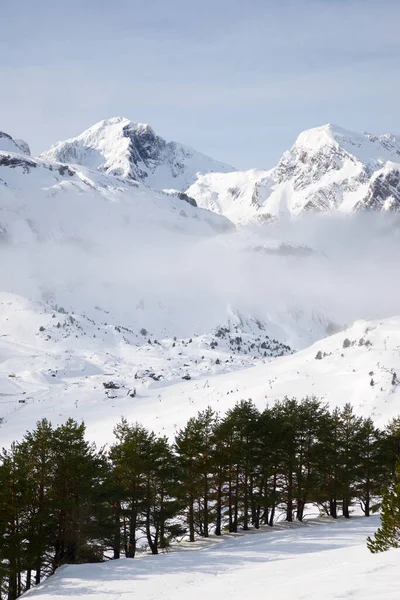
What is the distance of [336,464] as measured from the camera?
46094 millimetres

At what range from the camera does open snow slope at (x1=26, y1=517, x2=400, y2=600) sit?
15368 mm

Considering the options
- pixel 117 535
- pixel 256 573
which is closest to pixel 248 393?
pixel 117 535

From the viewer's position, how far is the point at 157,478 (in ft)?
134

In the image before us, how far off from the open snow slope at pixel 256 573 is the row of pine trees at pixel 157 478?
3.68 metres

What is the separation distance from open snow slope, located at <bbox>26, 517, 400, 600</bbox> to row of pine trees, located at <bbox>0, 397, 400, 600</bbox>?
3.68 metres

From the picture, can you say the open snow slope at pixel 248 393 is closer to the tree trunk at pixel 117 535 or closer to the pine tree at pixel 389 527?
the tree trunk at pixel 117 535

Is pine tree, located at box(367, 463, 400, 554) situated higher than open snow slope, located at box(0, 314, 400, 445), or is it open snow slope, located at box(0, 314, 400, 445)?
open snow slope, located at box(0, 314, 400, 445)

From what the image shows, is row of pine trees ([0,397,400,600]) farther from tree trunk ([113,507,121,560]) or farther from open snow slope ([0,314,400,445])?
open snow slope ([0,314,400,445])

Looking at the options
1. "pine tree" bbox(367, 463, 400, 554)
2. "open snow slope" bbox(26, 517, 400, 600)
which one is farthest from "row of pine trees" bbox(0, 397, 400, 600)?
"pine tree" bbox(367, 463, 400, 554)

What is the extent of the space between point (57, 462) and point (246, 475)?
17.2m

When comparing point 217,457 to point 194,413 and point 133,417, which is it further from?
point 133,417

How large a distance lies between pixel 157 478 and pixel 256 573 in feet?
58.5

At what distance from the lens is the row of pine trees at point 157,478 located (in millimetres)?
32656

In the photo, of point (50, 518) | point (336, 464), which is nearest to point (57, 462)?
point (50, 518)
